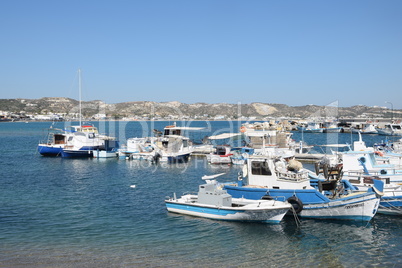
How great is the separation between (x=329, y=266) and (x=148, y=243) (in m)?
8.48

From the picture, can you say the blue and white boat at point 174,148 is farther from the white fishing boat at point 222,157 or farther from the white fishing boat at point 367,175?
the white fishing boat at point 367,175

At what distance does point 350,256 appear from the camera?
54.3 feet

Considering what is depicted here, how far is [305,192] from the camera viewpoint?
70.5ft

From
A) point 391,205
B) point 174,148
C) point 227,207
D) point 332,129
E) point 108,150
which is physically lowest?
point 391,205

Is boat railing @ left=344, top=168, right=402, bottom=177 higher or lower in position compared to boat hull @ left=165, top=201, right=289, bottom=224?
higher

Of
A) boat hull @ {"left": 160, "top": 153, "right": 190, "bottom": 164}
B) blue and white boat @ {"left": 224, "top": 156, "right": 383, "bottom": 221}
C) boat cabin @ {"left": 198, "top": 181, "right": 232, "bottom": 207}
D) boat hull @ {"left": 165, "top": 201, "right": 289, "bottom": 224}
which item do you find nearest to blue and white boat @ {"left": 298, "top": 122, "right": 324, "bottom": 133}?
boat hull @ {"left": 160, "top": 153, "right": 190, "bottom": 164}

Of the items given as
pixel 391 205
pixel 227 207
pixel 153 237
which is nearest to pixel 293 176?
pixel 227 207

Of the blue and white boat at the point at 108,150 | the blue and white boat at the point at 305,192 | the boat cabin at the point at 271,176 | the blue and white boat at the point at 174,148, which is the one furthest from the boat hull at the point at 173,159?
the boat cabin at the point at 271,176

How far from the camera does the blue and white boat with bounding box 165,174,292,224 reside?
67.1 feet

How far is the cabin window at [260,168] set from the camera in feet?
75.7

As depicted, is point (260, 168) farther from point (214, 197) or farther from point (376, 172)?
point (376, 172)

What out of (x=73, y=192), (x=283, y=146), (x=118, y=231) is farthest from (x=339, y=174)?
(x=283, y=146)

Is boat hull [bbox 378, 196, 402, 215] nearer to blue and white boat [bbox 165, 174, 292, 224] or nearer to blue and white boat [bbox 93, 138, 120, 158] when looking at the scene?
blue and white boat [bbox 165, 174, 292, 224]

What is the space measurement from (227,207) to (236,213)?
23.9 inches
